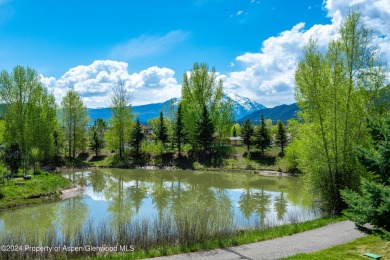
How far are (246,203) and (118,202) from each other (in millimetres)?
10058

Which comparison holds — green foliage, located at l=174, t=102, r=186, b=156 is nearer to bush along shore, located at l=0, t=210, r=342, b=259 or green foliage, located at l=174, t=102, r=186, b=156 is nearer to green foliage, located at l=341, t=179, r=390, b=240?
bush along shore, located at l=0, t=210, r=342, b=259

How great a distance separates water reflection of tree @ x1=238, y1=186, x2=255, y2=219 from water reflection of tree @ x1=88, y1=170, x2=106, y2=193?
45.1ft

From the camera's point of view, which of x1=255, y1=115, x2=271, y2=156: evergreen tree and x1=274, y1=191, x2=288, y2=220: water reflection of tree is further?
x1=255, y1=115, x2=271, y2=156: evergreen tree

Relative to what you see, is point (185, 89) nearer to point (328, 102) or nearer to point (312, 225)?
point (328, 102)

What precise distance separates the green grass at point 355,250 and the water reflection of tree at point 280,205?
8531 mm

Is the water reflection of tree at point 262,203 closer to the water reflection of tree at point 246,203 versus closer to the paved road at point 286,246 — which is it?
the water reflection of tree at point 246,203

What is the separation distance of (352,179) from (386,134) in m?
10.2

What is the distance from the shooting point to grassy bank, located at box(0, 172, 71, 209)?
22.2 metres

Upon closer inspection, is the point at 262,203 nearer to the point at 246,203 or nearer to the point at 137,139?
the point at 246,203

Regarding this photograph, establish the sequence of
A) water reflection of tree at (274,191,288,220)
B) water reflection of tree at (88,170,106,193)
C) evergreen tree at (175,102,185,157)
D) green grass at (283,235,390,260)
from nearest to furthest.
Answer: green grass at (283,235,390,260) → water reflection of tree at (274,191,288,220) → water reflection of tree at (88,170,106,193) → evergreen tree at (175,102,185,157)

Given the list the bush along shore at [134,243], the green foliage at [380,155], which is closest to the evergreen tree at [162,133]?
the bush along shore at [134,243]

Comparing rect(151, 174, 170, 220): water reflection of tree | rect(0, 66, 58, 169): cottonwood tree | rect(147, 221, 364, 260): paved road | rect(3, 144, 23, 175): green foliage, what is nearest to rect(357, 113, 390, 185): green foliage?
rect(147, 221, 364, 260): paved road

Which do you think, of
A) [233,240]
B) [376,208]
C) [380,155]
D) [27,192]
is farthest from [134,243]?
[27,192]

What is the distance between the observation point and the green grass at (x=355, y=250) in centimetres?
981
